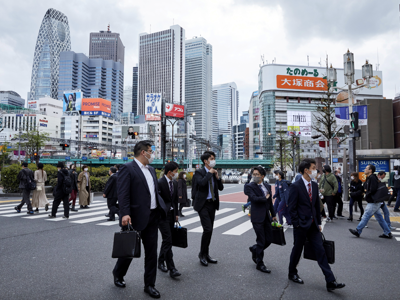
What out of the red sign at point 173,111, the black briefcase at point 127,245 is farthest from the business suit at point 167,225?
the red sign at point 173,111

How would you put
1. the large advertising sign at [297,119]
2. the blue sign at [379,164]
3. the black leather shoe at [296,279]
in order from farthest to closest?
the large advertising sign at [297,119] → the blue sign at [379,164] → the black leather shoe at [296,279]

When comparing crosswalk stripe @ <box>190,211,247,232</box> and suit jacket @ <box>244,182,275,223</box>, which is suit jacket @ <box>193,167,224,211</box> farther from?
crosswalk stripe @ <box>190,211,247,232</box>

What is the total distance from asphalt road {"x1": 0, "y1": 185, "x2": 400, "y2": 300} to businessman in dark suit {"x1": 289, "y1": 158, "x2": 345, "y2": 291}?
444mm

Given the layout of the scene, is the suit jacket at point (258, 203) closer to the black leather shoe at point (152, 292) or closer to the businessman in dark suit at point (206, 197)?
the businessman in dark suit at point (206, 197)

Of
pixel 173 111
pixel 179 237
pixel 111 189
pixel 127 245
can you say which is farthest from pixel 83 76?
pixel 127 245

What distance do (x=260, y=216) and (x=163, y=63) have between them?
193 metres

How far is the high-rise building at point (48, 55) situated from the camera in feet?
570

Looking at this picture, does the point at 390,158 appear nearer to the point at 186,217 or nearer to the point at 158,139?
the point at 186,217

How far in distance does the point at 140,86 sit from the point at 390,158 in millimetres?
191469

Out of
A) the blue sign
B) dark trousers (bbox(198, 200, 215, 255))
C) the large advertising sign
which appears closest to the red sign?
the large advertising sign

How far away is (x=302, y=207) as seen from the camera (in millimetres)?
4203

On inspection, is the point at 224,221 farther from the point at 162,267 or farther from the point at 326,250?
the point at 326,250

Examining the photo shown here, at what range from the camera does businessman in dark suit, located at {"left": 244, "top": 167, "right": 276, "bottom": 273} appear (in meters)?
4.75

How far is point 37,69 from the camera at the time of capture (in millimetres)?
175750
